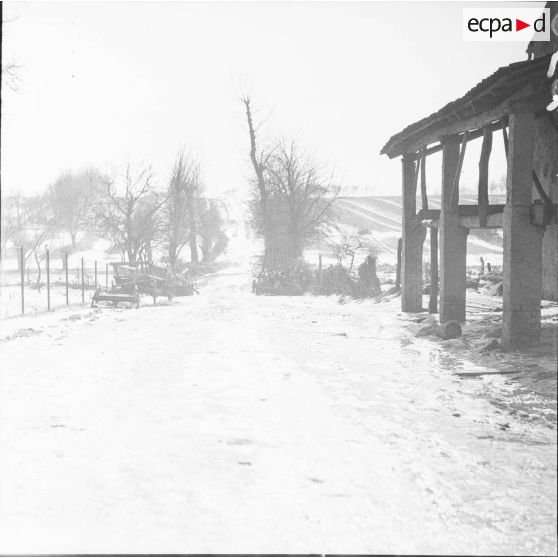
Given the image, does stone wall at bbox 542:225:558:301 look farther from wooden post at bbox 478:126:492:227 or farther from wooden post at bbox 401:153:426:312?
wooden post at bbox 478:126:492:227

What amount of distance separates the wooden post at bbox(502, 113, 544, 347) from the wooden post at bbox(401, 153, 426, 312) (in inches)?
196

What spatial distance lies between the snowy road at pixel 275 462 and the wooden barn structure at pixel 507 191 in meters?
1.32

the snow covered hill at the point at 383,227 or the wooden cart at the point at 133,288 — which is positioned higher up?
the snow covered hill at the point at 383,227

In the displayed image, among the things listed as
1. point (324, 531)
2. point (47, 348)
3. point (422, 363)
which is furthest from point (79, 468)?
point (47, 348)

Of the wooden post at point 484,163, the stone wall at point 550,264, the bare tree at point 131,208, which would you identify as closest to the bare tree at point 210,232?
the bare tree at point 131,208

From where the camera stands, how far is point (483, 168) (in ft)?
25.0

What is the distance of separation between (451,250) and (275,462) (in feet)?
22.0

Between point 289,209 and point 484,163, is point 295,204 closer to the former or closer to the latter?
point 289,209

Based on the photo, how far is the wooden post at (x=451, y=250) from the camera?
365 inches

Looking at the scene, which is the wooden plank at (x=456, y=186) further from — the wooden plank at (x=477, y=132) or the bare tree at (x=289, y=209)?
the bare tree at (x=289, y=209)

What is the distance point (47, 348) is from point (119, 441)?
567 cm

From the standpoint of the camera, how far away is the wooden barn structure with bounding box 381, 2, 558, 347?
20.2ft

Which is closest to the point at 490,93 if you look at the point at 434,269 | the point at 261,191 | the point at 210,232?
the point at 434,269

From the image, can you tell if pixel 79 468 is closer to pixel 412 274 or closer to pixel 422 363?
pixel 422 363
